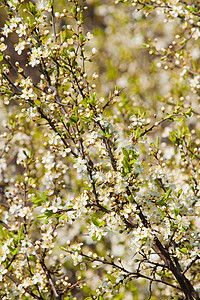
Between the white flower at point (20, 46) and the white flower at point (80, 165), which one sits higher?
the white flower at point (20, 46)

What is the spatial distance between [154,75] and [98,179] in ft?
19.2

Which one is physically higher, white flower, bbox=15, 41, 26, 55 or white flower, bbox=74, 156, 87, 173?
white flower, bbox=15, 41, 26, 55

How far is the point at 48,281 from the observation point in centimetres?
276

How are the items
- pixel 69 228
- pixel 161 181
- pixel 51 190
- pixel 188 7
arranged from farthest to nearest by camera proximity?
pixel 69 228 → pixel 188 7 → pixel 161 181 → pixel 51 190

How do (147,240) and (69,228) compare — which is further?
(69,228)

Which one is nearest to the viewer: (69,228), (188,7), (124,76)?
(188,7)

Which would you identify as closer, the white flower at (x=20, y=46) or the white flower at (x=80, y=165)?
the white flower at (x=80, y=165)

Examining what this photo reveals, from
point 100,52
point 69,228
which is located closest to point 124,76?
point 100,52

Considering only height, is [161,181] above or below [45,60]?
below

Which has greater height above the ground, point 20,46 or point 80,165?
point 20,46

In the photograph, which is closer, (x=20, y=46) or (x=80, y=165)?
(x=80, y=165)

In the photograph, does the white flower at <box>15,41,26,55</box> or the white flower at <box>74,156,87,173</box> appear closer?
the white flower at <box>74,156,87,173</box>

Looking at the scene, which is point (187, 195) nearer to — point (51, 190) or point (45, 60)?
point (51, 190)

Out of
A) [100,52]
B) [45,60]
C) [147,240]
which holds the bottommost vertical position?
[147,240]
